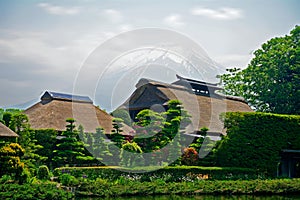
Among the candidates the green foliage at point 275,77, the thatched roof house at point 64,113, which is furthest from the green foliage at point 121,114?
the green foliage at point 275,77

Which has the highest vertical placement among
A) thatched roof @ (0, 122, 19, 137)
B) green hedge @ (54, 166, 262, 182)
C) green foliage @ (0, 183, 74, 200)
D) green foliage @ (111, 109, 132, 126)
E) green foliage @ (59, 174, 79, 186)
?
green foliage @ (111, 109, 132, 126)

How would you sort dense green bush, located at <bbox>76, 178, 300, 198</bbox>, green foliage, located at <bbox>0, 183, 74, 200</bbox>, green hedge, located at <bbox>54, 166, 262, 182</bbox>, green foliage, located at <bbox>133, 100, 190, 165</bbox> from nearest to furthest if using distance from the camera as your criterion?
green foliage, located at <bbox>0, 183, 74, 200</bbox> < dense green bush, located at <bbox>76, 178, 300, 198</bbox> < green hedge, located at <bbox>54, 166, 262, 182</bbox> < green foliage, located at <bbox>133, 100, 190, 165</bbox>

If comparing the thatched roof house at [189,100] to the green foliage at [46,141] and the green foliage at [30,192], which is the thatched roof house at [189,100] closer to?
the green foliage at [46,141]

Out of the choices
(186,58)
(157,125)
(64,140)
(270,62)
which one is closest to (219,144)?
(157,125)

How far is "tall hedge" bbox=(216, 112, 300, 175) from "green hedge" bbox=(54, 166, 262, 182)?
1.01 meters

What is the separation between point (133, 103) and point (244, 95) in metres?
11.1

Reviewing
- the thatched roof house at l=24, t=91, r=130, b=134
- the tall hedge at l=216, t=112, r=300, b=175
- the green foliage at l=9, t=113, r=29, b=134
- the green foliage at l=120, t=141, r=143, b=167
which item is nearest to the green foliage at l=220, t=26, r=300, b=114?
the tall hedge at l=216, t=112, r=300, b=175

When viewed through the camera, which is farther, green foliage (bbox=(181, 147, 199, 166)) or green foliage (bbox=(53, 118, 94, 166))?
green foliage (bbox=(181, 147, 199, 166))

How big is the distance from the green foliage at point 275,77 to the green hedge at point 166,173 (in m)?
12.5

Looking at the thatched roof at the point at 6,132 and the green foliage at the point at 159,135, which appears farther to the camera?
the green foliage at the point at 159,135

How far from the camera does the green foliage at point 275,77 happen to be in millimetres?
33531

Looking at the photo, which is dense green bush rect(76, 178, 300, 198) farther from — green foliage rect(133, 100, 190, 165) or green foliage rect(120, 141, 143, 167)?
green foliage rect(133, 100, 190, 165)

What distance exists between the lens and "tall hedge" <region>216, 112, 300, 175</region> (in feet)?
76.2

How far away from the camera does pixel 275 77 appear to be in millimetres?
34344
